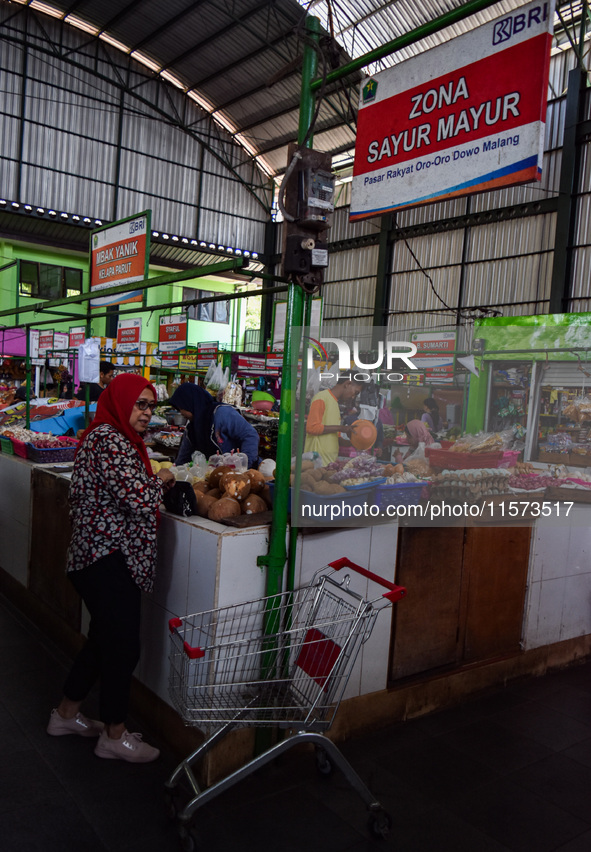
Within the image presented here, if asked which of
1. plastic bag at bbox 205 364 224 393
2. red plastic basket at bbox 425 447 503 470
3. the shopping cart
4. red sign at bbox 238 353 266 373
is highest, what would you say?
red sign at bbox 238 353 266 373

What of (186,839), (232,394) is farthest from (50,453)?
(232,394)

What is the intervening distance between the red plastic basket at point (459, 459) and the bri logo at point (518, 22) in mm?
1449

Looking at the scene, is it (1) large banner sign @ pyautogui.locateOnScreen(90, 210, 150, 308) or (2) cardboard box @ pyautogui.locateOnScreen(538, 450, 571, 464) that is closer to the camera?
(2) cardboard box @ pyautogui.locateOnScreen(538, 450, 571, 464)

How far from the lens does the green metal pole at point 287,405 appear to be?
8.62 feet

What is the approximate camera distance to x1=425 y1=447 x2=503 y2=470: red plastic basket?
97.0 inches

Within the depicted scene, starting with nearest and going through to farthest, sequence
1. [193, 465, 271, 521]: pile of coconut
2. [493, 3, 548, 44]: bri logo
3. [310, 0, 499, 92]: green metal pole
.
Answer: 1. [493, 3, 548, 44]: bri logo
2. [310, 0, 499, 92]: green metal pole
3. [193, 465, 271, 521]: pile of coconut

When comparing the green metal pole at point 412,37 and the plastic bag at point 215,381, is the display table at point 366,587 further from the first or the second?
the plastic bag at point 215,381

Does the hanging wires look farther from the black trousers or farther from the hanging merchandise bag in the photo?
the black trousers

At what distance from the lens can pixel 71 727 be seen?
2.98 metres

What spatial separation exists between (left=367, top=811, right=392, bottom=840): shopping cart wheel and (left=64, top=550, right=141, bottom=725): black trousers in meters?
1.15

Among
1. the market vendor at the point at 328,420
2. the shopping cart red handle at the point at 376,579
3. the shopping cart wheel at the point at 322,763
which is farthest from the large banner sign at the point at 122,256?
the shopping cart wheel at the point at 322,763

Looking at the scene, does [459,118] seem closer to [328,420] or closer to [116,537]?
[328,420]

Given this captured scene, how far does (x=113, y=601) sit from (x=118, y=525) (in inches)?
12.8

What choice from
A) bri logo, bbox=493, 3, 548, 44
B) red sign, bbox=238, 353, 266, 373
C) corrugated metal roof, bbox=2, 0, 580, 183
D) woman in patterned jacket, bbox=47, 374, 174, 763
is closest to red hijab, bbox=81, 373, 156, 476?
woman in patterned jacket, bbox=47, 374, 174, 763
